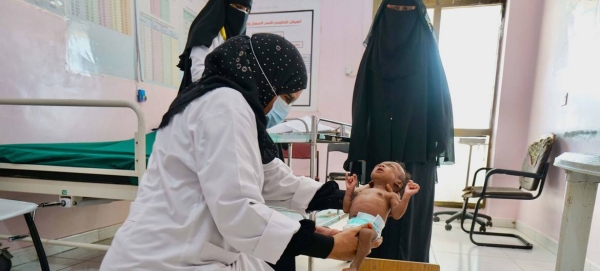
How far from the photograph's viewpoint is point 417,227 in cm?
163

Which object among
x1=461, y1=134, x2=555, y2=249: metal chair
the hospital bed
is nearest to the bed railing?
the hospital bed

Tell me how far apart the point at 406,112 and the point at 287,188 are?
841 millimetres

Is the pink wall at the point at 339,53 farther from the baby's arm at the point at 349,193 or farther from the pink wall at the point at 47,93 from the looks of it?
the baby's arm at the point at 349,193

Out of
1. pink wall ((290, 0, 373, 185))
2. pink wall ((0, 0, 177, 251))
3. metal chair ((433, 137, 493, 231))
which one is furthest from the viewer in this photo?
pink wall ((290, 0, 373, 185))

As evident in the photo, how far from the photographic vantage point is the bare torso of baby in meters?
1.11

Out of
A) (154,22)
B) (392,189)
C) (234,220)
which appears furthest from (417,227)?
(154,22)

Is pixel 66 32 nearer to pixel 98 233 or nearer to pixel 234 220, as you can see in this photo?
pixel 98 233

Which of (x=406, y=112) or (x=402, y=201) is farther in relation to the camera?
(x=406, y=112)

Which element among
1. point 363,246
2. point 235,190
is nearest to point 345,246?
point 363,246

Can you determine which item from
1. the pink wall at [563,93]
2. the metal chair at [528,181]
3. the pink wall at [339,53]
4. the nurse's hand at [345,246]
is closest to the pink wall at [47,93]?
the nurse's hand at [345,246]

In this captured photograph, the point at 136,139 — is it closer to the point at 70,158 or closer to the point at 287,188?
the point at 70,158

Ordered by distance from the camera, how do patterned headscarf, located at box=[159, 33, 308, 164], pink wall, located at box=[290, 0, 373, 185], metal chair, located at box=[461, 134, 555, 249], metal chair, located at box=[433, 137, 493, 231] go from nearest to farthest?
patterned headscarf, located at box=[159, 33, 308, 164], metal chair, located at box=[461, 134, 555, 249], metal chair, located at box=[433, 137, 493, 231], pink wall, located at box=[290, 0, 373, 185]

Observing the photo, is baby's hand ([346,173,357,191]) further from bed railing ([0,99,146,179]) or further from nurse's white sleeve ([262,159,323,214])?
bed railing ([0,99,146,179])

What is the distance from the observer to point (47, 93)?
1.90m
